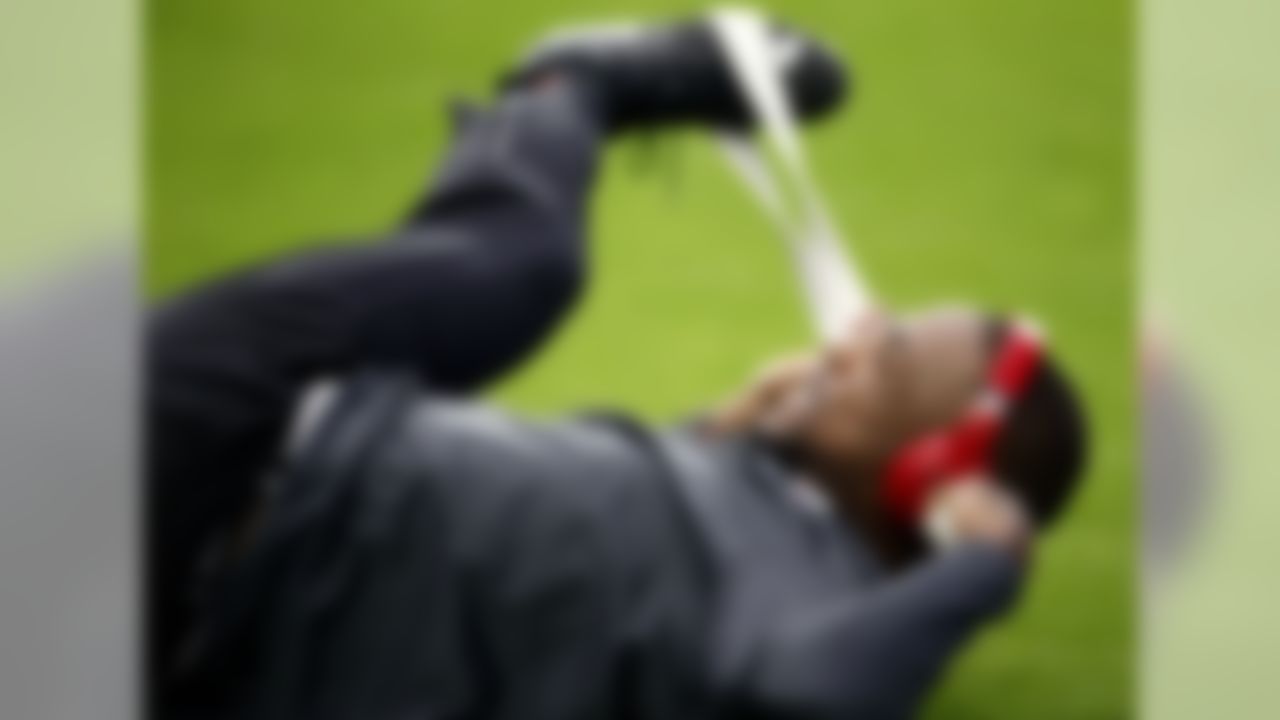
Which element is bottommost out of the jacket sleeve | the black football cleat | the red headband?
the jacket sleeve

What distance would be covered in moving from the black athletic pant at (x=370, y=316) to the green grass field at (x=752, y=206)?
0.07 feet

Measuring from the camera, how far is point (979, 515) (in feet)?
3.20

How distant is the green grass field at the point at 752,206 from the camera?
38.7 inches

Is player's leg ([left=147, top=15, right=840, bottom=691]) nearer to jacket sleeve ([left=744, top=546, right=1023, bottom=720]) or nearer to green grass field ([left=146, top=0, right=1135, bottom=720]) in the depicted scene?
green grass field ([left=146, top=0, right=1135, bottom=720])

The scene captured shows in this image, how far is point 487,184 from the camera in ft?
3.29

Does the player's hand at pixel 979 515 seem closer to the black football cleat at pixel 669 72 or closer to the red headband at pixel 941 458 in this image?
the red headband at pixel 941 458

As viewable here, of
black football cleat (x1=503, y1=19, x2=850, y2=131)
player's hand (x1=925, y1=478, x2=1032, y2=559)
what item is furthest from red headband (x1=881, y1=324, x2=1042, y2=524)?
black football cleat (x1=503, y1=19, x2=850, y2=131)

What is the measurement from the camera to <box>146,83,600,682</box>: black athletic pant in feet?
3.19

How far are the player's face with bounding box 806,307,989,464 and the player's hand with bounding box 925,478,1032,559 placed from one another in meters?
0.05

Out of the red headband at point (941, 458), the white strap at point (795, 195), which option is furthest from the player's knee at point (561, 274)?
the red headband at point (941, 458)

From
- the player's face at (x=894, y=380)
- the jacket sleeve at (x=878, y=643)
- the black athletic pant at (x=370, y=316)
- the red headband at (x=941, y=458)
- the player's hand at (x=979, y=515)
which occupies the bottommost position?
the jacket sleeve at (x=878, y=643)

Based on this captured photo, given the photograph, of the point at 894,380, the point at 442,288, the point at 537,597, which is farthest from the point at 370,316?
the point at 894,380

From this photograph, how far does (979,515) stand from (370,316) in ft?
1.39

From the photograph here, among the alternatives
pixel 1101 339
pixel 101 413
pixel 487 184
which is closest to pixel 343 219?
pixel 487 184
